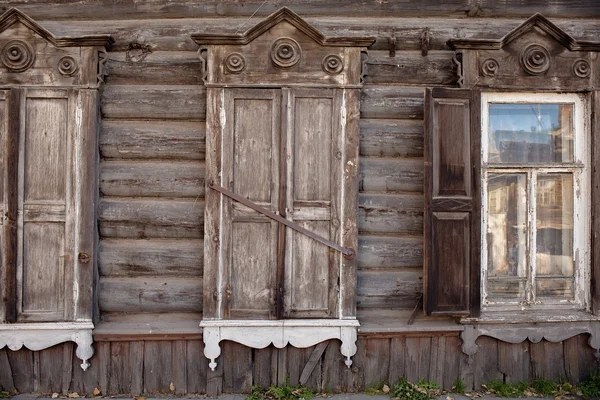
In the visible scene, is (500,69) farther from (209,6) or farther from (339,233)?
(209,6)

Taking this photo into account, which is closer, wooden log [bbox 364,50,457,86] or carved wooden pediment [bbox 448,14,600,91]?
carved wooden pediment [bbox 448,14,600,91]

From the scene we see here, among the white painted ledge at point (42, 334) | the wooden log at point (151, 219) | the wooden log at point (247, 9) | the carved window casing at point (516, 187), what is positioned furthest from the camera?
the wooden log at point (247, 9)

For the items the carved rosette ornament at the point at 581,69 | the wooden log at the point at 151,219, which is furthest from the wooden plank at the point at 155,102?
the carved rosette ornament at the point at 581,69

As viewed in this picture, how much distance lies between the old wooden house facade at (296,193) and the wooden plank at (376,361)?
16 mm

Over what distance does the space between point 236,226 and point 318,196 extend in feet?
2.25

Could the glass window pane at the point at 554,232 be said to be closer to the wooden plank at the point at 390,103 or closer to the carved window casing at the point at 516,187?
the carved window casing at the point at 516,187

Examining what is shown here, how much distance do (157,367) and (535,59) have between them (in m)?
3.91

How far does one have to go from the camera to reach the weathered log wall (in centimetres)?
389

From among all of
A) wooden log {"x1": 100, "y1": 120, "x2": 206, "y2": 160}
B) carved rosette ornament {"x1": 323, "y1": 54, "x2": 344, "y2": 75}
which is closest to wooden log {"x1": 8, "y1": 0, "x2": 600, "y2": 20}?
carved rosette ornament {"x1": 323, "y1": 54, "x2": 344, "y2": 75}

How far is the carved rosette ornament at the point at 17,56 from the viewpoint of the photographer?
377 centimetres

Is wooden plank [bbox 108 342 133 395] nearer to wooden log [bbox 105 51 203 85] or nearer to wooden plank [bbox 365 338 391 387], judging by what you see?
wooden plank [bbox 365 338 391 387]

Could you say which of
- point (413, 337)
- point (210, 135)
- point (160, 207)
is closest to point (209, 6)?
point (210, 135)

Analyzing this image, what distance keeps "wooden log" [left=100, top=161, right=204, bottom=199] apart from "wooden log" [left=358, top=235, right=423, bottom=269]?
4.72 feet

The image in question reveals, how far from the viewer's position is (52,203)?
378 centimetres
